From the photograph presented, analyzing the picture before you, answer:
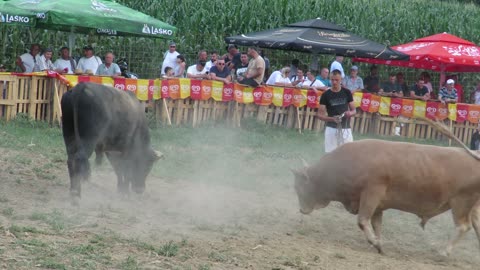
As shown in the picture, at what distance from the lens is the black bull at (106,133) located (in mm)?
11414

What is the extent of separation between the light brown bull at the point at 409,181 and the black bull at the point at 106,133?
3.12m

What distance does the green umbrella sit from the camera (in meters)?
17.9

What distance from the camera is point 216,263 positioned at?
869 centimetres

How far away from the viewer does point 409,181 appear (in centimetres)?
1047

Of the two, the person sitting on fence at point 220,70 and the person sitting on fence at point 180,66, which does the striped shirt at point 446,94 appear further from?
the person sitting on fence at point 180,66

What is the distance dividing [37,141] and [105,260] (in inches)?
310

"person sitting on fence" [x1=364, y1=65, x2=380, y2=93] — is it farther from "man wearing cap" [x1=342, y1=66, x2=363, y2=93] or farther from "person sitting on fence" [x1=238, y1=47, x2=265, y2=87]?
"person sitting on fence" [x1=238, y1=47, x2=265, y2=87]

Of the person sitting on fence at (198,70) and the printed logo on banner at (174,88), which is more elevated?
the person sitting on fence at (198,70)

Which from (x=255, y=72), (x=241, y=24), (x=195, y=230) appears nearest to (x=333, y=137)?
(x=195, y=230)

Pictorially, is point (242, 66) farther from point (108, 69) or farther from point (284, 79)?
point (108, 69)

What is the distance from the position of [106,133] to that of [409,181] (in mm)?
4064

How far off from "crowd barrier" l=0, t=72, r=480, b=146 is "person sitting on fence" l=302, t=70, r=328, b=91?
40 centimetres

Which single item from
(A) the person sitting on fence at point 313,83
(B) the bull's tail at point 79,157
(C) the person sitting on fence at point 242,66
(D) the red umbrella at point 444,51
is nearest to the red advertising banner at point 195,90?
(C) the person sitting on fence at point 242,66

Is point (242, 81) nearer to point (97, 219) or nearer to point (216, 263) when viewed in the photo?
point (97, 219)
